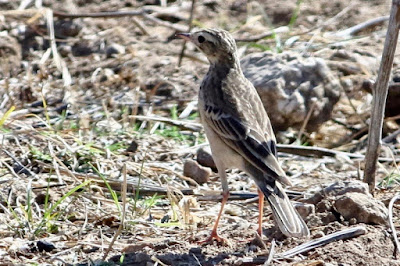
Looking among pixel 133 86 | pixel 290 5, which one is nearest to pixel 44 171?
pixel 133 86

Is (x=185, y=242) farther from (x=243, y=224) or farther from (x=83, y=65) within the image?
(x=83, y=65)

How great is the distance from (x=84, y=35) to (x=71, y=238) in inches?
228

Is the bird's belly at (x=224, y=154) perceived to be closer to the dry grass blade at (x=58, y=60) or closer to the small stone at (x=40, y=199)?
the small stone at (x=40, y=199)

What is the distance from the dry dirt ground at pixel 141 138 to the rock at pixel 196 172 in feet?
0.24

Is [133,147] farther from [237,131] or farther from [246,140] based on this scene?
[246,140]

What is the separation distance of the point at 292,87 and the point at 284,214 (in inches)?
133

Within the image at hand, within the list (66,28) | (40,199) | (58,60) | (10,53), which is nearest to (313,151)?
(40,199)

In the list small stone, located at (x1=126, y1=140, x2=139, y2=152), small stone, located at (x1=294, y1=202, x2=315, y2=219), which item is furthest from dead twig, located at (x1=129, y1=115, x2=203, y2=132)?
small stone, located at (x1=294, y1=202, x2=315, y2=219)

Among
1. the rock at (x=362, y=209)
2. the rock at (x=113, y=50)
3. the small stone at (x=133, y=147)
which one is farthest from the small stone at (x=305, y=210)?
the rock at (x=113, y=50)

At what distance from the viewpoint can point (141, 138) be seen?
7730 mm

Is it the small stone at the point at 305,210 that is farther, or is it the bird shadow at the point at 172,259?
the small stone at the point at 305,210

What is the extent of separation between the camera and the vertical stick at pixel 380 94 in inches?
224

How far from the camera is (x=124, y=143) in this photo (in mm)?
7547

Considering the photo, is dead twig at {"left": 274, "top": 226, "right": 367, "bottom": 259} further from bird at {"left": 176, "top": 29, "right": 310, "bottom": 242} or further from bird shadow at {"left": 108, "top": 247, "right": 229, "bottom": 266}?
bird shadow at {"left": 108, "top": 247, "right": 229, "bottom": 266}
